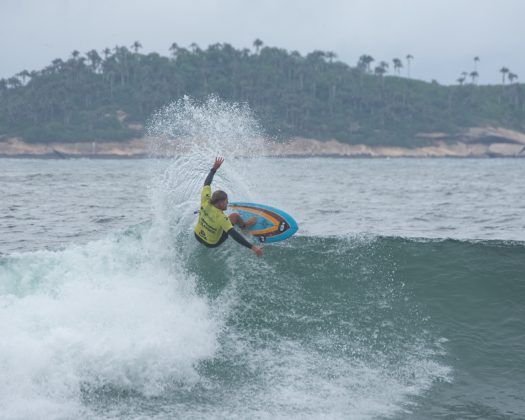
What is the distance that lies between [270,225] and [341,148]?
137187mm

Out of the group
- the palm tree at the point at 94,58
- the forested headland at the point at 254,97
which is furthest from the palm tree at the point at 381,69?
the palm tree at the point at 94,58

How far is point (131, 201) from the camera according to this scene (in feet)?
100

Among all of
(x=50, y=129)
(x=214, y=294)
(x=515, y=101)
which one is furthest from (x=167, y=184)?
(x=515, y=101)

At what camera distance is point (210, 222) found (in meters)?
11.2

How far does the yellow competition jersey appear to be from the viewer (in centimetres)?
1105

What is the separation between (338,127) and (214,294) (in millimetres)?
143988

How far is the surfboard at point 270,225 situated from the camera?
12.9m

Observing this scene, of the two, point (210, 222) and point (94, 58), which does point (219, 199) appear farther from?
point (94, 58)

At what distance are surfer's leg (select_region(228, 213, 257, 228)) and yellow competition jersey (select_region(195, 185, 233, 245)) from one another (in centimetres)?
108

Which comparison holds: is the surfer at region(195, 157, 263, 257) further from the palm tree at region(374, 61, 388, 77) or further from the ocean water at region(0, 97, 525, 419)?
the palm tree at region(374, 61, 388, 77)

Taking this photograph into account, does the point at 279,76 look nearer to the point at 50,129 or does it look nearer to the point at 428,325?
the point at 50,129

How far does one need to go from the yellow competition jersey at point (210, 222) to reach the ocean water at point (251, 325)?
0.91m

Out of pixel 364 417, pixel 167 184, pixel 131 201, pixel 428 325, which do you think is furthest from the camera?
pixel 131 201

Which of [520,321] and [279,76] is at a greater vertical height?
[279,76]
